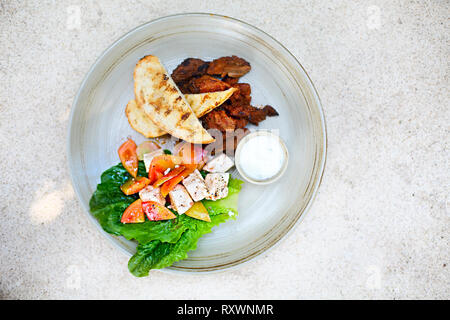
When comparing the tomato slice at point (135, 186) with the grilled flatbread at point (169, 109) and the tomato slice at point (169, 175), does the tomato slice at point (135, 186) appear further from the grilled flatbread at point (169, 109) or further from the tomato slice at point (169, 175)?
the grilled flatbread at point (169, 109)

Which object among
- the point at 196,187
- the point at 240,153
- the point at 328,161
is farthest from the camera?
the point at 328,161

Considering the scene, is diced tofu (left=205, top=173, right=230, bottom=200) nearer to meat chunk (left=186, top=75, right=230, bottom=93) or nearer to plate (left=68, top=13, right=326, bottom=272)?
plate (left=68, top=13, right=326, bottom=272)

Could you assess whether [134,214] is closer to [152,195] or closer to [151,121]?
[152,195]

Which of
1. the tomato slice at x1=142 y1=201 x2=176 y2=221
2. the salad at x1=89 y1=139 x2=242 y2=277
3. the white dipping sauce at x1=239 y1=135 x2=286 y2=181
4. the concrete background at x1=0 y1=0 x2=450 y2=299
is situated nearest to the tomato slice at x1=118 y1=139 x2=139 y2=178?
the salad at x1=89 y1=139 x2=242 y2=277

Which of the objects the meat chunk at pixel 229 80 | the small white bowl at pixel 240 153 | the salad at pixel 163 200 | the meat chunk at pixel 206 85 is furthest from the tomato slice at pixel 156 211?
the meat chunk at pixel 229 80

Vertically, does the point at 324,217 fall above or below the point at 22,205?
below

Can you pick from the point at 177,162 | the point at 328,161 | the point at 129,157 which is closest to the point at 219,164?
the point at 177,162

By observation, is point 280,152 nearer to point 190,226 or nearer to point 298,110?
point 298,110

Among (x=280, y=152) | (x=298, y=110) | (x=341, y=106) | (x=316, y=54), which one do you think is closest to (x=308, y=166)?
(x=280, y=152)
